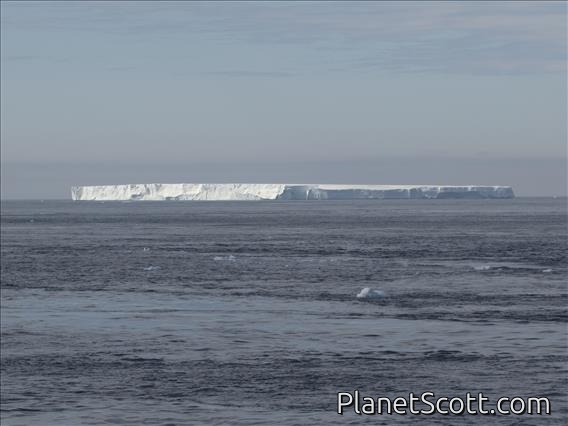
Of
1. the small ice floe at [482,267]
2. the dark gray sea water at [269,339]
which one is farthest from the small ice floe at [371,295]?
the small ice floe at [482,267]

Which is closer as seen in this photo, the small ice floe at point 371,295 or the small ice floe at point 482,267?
the small ice floe at point 371,295

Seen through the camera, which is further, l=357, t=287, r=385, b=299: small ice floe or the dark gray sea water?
l=357, t=287, r=385, b=299: small ice floe

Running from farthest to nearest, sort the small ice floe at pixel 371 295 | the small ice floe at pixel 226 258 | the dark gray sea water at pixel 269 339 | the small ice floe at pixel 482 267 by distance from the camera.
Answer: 1. the small ice floe at pixel 226 258
2. the small ice floe at pixel 482 267
3. the small ice floe at pixel 371 295
4. the dark gray sea water at pixel 269 339

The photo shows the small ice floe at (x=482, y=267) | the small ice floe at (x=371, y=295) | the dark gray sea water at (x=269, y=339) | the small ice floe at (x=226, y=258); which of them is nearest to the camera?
the dark gray sea water at (x=269, y=339)

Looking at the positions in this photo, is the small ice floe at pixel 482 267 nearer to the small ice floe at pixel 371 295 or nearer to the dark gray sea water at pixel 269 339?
the dark gray sea water at pixel 269 339

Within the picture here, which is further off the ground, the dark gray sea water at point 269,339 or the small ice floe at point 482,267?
the small ice floe at point 482,267

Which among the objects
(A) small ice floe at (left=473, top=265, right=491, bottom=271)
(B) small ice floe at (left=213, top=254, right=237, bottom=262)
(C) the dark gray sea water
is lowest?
(C) the dark gray sea water

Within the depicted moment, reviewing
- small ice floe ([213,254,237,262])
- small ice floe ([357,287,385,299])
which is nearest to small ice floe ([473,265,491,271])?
small ice floe ([357,287,385,299])

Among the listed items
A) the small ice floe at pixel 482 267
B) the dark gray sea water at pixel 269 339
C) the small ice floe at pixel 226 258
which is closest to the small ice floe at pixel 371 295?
the dark gray sea water at pixel 269 339

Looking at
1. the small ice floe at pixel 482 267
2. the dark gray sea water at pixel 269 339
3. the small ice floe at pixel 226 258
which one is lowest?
the dark gray sea water at pixel 269 339

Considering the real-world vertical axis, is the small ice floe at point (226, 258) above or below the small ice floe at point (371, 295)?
above

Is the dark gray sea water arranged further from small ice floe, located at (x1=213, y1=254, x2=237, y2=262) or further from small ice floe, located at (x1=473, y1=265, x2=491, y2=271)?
small ice floe, located at (x1=213, y1=254, x2=237, y2=262)

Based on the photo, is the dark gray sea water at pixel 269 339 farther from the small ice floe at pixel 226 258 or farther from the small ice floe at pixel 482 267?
the small ice floe at pixel 226 258

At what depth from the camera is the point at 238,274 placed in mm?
54094
